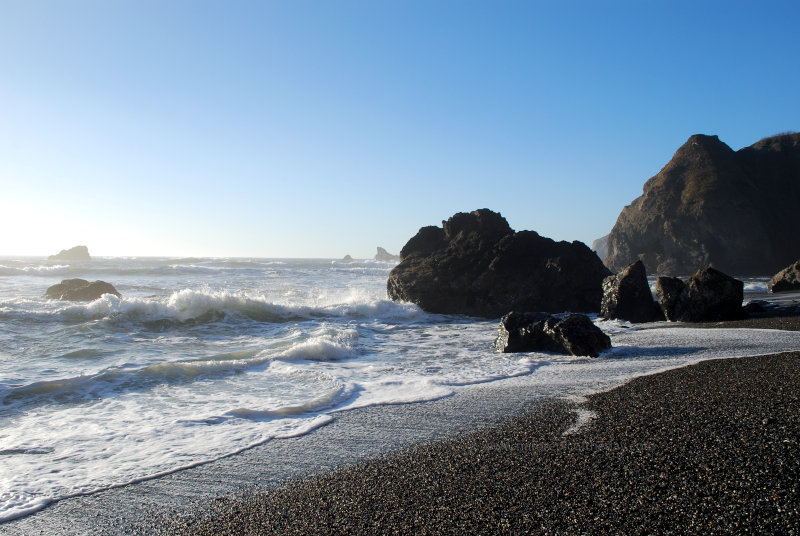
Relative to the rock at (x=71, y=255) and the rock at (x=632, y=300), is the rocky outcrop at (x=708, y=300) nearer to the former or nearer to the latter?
the rock at (x=632, y=300)

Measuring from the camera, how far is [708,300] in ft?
44.5

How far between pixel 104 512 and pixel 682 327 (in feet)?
43.5

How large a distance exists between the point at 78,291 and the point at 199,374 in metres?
14.3

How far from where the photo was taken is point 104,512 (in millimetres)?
3611

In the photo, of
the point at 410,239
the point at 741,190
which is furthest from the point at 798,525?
the point at 741,190

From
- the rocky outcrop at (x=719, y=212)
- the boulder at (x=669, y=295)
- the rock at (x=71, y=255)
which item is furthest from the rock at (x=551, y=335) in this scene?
the rock at (x=71, y=255)

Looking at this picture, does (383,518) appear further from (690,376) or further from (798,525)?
(690,376)

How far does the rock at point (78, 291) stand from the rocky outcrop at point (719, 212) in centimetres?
5278

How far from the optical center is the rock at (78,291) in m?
19.0

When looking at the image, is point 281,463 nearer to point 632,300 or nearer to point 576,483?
point 576,483

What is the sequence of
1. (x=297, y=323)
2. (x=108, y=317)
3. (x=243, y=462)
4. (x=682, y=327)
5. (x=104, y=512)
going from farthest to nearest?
(x=297, y=323) → (x=108, y=317) → (x=682, y=327) → (x=243, y=462) → (x=104, y=512)

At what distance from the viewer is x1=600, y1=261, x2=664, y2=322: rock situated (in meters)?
14.6

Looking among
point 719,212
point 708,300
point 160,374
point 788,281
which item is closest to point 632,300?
point 708,300

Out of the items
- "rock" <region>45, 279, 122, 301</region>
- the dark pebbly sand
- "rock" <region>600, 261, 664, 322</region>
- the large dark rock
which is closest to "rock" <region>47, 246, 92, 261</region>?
"rock" <region>45, 279, 122, 301</region>
